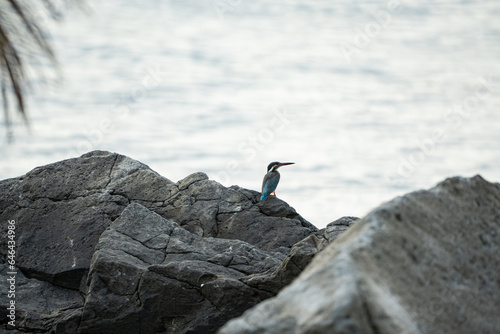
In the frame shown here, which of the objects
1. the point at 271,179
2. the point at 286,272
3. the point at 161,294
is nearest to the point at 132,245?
the point at 161,294

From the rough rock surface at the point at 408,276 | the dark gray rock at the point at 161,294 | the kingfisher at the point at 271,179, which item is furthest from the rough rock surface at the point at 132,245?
the rough rock surface at the point at 408,276

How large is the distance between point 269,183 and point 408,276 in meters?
7.77

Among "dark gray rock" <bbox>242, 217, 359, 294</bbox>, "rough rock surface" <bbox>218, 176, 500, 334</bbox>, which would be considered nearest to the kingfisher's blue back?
"dark gray rock" <bbox>242, 217, 359, 294</bbox>

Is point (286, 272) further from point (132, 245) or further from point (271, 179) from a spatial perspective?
point (271, 179)

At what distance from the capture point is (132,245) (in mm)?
8102

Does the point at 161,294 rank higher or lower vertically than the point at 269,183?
lower

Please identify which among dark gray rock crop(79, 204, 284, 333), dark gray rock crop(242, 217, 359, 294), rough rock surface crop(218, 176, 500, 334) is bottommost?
dark gray rock crop(79, 204, 284, 333)

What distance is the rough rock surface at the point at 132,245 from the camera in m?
7.36

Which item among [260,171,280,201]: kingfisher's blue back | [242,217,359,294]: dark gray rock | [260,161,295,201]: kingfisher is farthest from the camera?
[260,161,295,201]: kingfisher

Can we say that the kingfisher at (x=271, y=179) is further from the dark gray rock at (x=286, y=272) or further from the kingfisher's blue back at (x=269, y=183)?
the dark gray rock at (x=286, y=272)

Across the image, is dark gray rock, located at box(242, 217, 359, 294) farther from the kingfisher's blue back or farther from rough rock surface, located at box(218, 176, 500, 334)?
the kingfisher's blue back

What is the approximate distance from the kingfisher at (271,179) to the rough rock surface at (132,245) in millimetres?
609

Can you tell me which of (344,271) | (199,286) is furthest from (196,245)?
(344,271)

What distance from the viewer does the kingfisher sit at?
1108 centimetres
